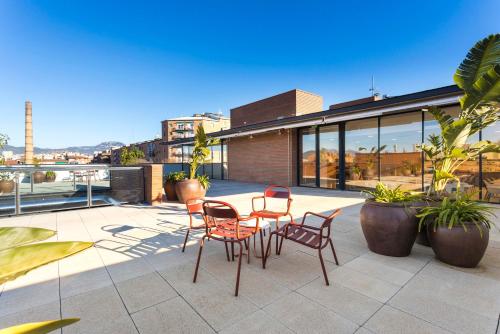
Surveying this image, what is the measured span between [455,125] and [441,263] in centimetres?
188

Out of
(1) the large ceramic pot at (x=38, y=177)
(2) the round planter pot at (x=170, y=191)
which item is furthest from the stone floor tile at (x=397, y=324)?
(1) the large ceramic pot at (x=38, y=177)

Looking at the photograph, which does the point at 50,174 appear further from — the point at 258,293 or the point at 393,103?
the point at 393,103

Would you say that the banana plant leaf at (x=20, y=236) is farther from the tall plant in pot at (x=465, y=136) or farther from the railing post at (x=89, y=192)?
the railing post at (x=89, y=192)

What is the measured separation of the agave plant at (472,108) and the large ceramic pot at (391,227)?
29.7 inches

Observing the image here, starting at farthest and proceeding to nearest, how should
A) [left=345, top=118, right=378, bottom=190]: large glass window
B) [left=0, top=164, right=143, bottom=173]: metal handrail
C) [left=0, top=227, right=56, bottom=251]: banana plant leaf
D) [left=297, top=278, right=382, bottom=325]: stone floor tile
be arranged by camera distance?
[left=345, top=118, right=378, bottom=190]: large glass window
[left=0, top=164, right=143, bottom=173]: metal handrail
[left=297, top=278, right=382, bottom=325]: stone floor tile
[left=0, top=227, right=56, bottom=251]: banana plant leaf

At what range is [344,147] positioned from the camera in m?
9.86

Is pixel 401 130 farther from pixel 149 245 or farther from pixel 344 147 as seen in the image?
pixel 149 245

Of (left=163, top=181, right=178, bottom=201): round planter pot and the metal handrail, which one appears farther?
(left=163, top=181, right=178, bottom=201): round planter pot

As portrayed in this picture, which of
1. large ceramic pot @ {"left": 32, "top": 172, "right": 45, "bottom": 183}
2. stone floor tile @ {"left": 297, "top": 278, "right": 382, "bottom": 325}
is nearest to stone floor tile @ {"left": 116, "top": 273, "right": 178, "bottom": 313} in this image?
stone floor tile @ {"left": 297, "top": 278, "right": 382, "bottom": 325}

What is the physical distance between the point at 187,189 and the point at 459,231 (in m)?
6.41

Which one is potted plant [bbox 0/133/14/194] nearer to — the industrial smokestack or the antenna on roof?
the antenna on roof

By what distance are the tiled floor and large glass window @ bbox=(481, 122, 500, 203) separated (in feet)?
15.9

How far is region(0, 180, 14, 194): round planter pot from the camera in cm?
603

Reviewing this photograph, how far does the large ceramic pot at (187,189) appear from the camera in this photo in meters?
7.34
